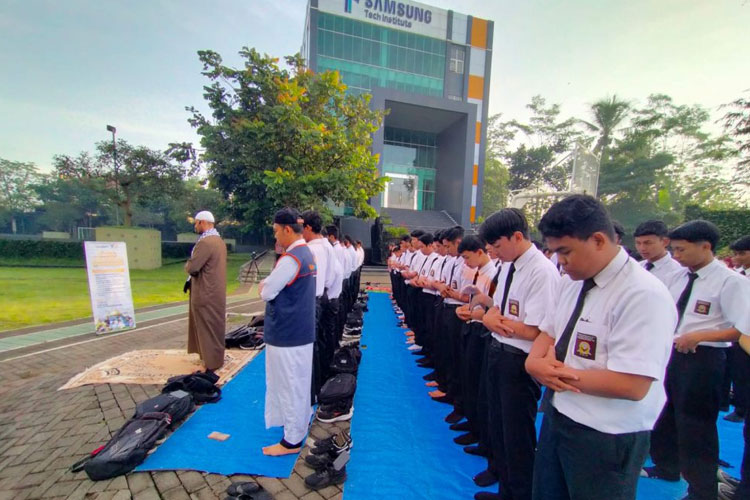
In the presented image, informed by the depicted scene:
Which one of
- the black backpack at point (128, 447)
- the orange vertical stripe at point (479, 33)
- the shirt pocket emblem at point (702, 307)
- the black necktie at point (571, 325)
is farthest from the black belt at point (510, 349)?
the orange vertical stripe at point (479, 33)

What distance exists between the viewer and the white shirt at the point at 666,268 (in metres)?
2.87

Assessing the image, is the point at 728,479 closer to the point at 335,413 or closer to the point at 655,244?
the point at 655,244

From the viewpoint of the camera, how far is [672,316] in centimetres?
122

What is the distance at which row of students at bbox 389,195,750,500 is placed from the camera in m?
1.25

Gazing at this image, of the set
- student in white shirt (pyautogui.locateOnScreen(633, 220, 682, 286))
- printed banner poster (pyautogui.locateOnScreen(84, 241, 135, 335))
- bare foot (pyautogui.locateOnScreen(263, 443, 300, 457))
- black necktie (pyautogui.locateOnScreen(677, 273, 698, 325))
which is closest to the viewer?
black necktie (pyautogui.locateOnScreen(677, 273, 698, 325))

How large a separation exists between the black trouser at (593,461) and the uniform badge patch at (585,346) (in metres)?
0.28

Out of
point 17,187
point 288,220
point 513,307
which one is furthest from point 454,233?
point 17,187

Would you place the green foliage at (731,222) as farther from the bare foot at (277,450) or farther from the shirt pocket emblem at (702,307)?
the bare foot at (277,450)

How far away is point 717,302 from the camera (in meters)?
2.40

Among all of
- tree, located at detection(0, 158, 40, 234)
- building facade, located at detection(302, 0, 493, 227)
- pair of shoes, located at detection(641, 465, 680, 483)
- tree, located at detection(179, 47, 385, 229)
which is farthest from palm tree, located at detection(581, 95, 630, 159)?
tree, located at detection(0, 158, 40, 234)

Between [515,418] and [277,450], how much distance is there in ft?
6.48

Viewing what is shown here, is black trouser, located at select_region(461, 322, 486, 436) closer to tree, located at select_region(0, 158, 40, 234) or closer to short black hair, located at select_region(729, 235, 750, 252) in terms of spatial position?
short black hair, located at select_region(729, 235, 750, 252)

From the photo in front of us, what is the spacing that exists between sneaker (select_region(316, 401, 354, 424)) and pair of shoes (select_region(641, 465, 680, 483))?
264 centimetres

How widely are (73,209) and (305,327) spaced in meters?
51.8
